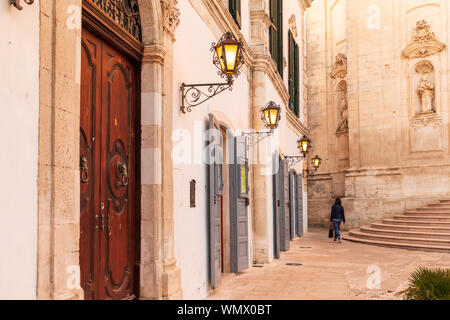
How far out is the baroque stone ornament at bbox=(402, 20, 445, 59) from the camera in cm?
1862

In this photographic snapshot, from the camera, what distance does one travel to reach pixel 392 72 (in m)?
19.5

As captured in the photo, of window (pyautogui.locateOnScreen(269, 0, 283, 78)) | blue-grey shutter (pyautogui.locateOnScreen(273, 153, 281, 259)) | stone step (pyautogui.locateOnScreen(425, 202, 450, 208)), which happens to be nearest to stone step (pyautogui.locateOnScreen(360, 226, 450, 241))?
stone step (pyautogui.locateOnScreen(425, 202, 450, 208))

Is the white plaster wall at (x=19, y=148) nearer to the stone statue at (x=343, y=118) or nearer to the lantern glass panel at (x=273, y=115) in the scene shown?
the lantern glass panel at (x=273, y=115)

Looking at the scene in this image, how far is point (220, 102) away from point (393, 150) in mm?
13115

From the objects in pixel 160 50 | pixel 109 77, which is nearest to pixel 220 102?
pixel 160 50

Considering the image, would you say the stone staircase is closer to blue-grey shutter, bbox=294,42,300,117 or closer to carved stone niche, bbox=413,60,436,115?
carved stone niche, bbox=413,60,436,115

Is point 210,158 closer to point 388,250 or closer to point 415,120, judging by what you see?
point 388,250

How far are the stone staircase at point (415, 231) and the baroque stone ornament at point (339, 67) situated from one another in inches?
299

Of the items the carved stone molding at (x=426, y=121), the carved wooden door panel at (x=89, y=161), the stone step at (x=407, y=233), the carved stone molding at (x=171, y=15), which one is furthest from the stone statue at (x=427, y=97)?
the carved wooden door panel at (x=89, y=161)

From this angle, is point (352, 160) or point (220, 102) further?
point (352, 160)

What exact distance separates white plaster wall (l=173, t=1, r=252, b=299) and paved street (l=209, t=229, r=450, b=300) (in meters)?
0.83

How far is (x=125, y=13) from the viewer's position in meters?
4.73

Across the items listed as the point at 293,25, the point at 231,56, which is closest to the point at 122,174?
the point at 231,56

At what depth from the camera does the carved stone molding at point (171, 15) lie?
514 centimetres
